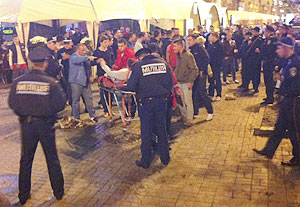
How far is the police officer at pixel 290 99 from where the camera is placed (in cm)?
503

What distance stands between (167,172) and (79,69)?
357 cm

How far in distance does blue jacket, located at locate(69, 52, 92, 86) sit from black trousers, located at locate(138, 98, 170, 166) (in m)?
2.70

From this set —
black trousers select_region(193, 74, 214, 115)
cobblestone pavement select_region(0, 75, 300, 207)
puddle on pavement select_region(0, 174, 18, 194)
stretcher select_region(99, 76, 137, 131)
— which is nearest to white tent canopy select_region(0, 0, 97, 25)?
stretcher select_region(99, 76, 137, 131)

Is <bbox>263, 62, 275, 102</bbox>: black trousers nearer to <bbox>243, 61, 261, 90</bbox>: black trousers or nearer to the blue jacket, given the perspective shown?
<bbox>243, 61, 261, 90</bbox>: black trousers

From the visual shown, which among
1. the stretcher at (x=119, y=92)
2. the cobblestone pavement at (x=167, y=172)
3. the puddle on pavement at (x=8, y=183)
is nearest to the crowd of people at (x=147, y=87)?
the stretcher at (x=119, y=92)

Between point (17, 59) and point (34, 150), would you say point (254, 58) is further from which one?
point (17, 59)

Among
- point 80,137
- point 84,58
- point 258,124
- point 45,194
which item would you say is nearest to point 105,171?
point 45,194

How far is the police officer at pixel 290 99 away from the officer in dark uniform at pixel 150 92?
1830 millimetres

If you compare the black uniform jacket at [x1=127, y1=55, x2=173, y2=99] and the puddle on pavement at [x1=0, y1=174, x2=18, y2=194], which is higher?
the black uniform jacket at [x1=127, y1=55, x2=173, y2=99]

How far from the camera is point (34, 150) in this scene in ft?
14.4

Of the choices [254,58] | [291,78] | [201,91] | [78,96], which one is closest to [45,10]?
[78,96]

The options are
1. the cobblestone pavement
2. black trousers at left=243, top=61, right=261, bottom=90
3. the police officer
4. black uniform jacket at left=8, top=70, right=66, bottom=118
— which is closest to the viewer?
black uniform jacket at left=8, top=70, right=66, bottom=118

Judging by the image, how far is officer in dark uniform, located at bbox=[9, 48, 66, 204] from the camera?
411cm

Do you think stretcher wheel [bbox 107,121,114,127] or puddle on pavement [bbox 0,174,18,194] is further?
stretcher wheel [bbox 107,121,114,127]
